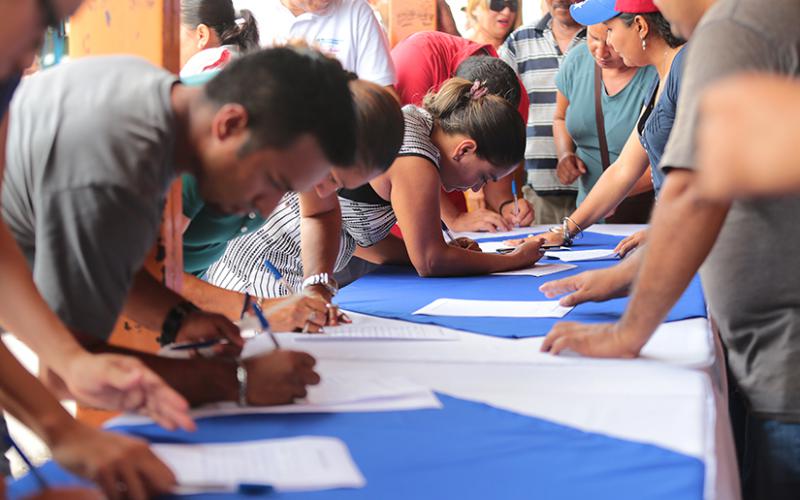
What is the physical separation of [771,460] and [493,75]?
6.95 feet

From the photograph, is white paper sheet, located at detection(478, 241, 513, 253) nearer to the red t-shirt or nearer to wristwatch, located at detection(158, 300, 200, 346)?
the red t-shirt

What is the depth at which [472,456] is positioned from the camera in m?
1.03

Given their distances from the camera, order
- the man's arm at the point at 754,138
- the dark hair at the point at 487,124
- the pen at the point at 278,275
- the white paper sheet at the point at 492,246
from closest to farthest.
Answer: the man's arm at the point at 754,138, the pen at the point at 278,275, the dark hair at the point at 487,124, the white paper sheet at the point at 492,246

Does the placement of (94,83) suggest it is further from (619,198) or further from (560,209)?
(560,209)

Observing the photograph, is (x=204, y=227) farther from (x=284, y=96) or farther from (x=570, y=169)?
(x=570, y=169)

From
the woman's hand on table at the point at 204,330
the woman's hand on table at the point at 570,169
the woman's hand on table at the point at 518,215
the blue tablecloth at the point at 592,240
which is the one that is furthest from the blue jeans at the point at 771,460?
the woman's hand on table at the point at 570,169

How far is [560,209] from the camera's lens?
14.7 feet

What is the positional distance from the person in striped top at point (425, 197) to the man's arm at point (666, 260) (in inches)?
38.4

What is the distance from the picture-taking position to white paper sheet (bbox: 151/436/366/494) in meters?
0.92

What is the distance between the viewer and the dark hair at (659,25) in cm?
281

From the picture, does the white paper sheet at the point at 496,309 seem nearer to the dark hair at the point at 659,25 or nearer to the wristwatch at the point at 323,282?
the wristwatch at the point at 323,282

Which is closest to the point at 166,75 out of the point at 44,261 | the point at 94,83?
the point at 94,83

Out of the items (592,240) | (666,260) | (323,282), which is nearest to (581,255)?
(592,240)

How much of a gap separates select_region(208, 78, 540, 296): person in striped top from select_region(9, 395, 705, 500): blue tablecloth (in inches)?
46.9
